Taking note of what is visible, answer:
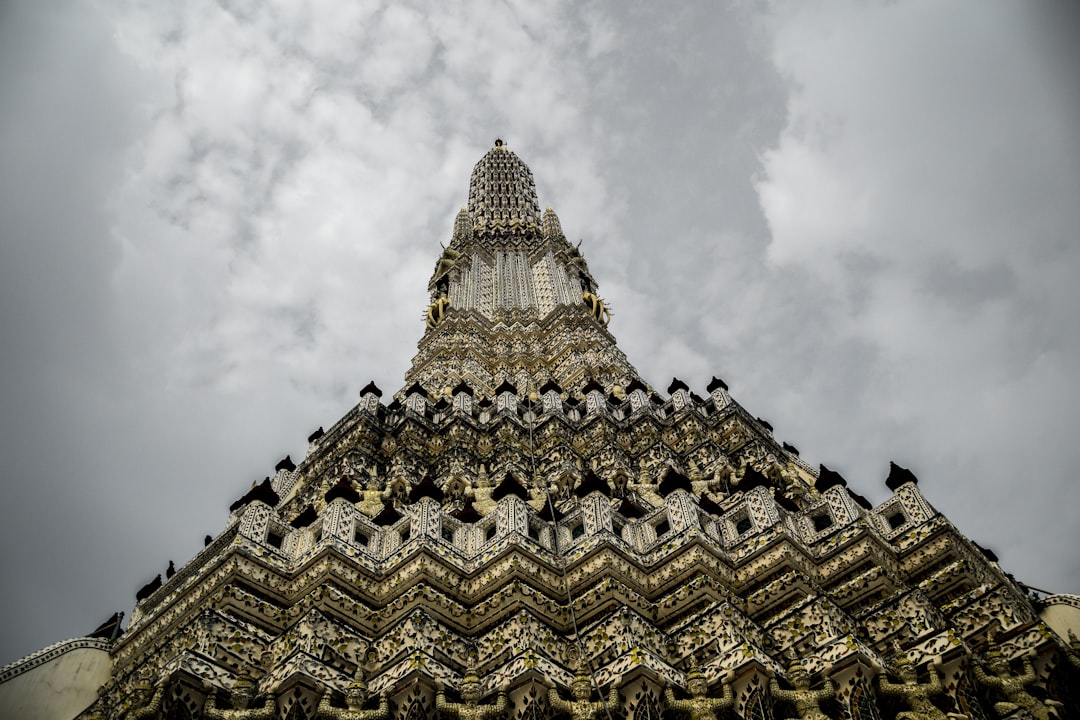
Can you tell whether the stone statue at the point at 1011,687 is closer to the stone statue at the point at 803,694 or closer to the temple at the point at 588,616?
the temple at the point at 588,616

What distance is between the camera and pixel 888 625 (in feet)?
38.2

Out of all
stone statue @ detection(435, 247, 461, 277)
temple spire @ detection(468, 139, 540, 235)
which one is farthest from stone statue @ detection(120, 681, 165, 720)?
temple spire @ detection(468, 139, 540, 235)

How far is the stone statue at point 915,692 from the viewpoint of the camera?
31.8 ft

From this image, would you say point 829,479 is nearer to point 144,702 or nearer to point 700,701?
point 700,701

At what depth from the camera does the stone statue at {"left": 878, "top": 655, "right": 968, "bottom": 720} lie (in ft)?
31.8

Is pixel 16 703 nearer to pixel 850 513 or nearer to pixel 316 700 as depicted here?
pixel 316 700

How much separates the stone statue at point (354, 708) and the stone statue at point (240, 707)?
563 millimetres

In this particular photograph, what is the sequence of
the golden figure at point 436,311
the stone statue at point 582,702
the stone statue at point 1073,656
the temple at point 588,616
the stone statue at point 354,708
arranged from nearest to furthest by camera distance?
the stone statue at point 354,708, the stone statue at point 582,702, the temple at point 588,616, the stone statue at point 1073,656, the golden figure at point 436,311

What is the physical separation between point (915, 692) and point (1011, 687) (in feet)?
3.67

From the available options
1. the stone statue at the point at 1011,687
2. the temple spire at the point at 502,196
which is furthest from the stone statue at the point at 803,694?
the temple spire at the point at 502,196

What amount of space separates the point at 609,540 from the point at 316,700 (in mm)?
4858

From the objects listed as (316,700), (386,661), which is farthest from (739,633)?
(316,700)

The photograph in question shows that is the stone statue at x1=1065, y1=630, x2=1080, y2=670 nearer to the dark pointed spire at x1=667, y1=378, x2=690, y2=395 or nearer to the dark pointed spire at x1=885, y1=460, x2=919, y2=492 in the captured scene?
the dark pointed spire at x1=885, y1=460, x2=919, y2=492

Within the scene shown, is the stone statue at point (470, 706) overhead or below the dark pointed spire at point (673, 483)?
below
